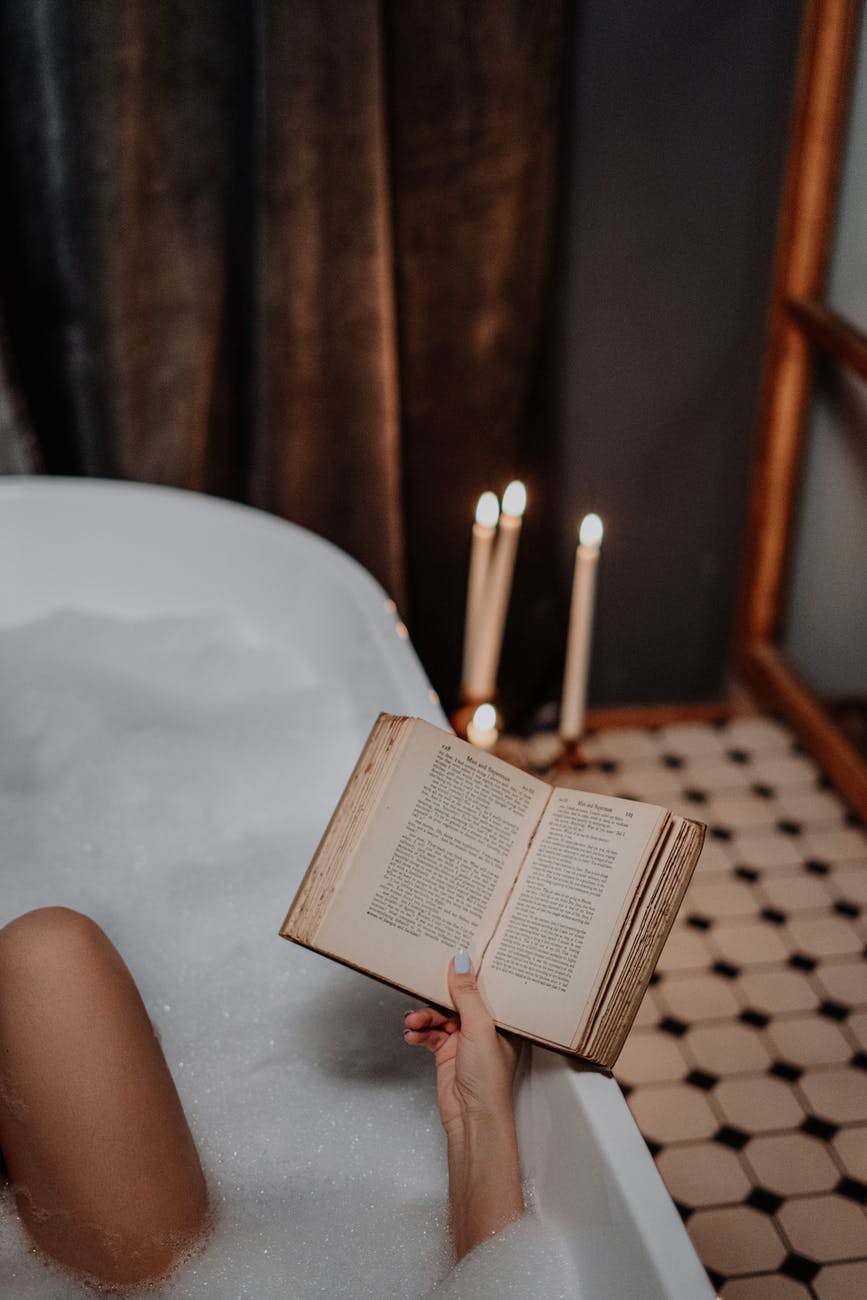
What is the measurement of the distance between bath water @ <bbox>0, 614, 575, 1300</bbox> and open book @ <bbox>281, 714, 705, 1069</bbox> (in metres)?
0.18

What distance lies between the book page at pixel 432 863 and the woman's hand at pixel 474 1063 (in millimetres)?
19

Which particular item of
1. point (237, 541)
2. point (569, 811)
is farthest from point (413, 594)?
point (569, 811)

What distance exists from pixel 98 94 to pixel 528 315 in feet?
2.36

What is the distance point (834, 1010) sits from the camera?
180 centimetres

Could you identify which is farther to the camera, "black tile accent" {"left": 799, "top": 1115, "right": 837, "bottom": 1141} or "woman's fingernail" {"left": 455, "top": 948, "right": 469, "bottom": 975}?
"black tile accent" {"left": 799, "top": 1115, "right": 837, "bottom": 1141}

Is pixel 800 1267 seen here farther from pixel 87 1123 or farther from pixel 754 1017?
pixel 87 1123

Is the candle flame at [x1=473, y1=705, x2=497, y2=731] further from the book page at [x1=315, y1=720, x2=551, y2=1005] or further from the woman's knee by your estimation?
the woman's knee

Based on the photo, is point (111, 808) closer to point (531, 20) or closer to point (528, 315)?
point (528, 315)

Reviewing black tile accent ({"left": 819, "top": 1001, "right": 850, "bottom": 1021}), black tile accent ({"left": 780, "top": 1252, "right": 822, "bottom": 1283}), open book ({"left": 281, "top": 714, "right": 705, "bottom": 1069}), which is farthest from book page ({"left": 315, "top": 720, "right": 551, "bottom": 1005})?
black tile accent ({"left": 819, "top": 1001, "right": 850, "bottom": 1021})

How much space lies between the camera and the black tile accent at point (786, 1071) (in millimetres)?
1694

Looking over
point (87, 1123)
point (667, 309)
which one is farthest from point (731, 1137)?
point (667, 309)

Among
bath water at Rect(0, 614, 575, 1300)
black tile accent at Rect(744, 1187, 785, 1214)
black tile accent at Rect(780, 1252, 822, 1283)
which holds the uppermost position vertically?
bath water at Rect(0, 614, 575, 1300)

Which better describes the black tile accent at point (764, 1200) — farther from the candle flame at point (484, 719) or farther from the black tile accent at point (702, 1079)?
the candle flame at point (484, 719)

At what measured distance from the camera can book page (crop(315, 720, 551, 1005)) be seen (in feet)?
3.46
